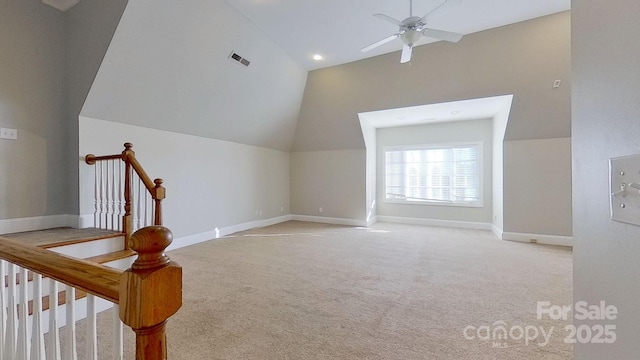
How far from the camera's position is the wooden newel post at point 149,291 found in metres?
0.57

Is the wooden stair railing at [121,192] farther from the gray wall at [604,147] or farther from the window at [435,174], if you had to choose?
the window at [435,174]

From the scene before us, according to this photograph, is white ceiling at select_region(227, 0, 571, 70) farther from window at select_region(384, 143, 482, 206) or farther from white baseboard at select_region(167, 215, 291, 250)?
white baseboard at select_region(167, 215, 291, 250)

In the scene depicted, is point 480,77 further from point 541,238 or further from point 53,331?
point 53,331

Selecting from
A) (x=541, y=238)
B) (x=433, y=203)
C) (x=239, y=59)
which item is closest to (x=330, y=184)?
(x=433, y=203)

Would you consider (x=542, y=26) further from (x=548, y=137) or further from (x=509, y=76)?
(x=548, y=137)

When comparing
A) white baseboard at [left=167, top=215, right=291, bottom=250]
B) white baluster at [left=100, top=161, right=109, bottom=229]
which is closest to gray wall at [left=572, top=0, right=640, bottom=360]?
white baseboard at [left=167, top=215, right=291, bottom=250]

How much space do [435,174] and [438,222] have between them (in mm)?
1186

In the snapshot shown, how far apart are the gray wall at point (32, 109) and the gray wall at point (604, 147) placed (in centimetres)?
480

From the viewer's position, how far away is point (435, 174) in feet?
21.4

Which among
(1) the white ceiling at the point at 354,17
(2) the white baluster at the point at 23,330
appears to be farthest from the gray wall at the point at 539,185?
(2) the white baluster at the point at 23,330

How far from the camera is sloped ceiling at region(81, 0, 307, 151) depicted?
304cm

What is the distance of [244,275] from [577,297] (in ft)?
9.90

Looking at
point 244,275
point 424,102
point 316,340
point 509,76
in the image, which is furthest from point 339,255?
point 509,76

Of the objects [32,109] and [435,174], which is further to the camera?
[435,174]
